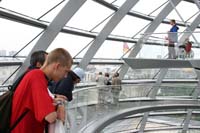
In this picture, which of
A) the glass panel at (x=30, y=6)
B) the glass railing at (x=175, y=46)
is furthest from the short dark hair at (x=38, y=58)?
the glass railing at (x=175, y=46)

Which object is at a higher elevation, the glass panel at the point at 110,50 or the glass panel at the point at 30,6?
the glass panel at the point at 30,6

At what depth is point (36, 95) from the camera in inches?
120

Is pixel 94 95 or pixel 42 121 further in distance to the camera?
pixel 94 95

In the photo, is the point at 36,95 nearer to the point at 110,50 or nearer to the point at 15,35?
the point at 15,35

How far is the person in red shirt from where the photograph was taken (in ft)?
9.95

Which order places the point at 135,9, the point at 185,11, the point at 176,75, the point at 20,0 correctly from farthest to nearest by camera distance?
the point at 176,75 < the point at 185,11 < the point at 135,9 < the point at 20,0

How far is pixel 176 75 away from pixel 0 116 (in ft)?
102

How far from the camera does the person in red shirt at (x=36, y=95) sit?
3031 mm

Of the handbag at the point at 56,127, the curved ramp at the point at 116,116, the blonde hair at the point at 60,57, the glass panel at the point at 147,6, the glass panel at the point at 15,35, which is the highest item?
the glass panel at the point at 147,6

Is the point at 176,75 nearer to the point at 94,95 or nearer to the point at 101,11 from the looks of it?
the point at 101,11

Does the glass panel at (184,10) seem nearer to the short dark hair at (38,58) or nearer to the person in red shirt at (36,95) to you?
the short dark hair at (38,58)

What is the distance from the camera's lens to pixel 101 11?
851 inches

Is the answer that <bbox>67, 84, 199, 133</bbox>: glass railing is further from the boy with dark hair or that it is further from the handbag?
the handbag

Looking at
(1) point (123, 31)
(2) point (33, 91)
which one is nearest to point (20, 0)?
(1) point (123, 31)
